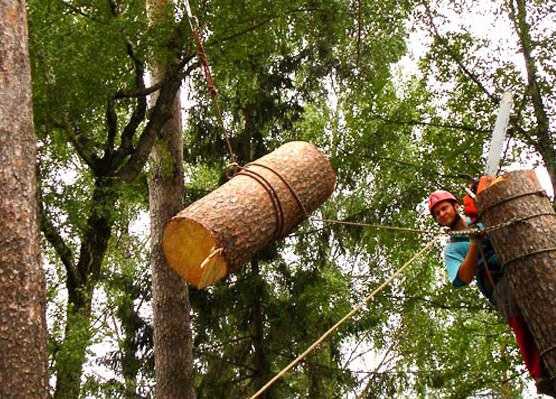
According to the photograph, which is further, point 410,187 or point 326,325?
point 326,325

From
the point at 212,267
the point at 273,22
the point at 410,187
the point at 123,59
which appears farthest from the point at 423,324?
the point at 212,267

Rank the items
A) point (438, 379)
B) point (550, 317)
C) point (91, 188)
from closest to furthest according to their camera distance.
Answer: point (550, 317) < point (91, 188) < point (438, 379)

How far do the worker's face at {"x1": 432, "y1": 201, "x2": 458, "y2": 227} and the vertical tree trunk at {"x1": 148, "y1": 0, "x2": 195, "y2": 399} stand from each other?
4.05 meters

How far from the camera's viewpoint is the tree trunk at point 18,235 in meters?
3.21

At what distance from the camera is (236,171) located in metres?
4.84

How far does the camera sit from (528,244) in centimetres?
373

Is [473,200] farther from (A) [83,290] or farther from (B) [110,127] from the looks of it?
(B) [110,127]

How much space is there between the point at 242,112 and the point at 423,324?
4.94 m

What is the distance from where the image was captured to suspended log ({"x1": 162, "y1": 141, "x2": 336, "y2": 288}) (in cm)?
411

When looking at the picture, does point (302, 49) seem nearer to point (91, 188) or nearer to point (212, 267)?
point (91, 188)

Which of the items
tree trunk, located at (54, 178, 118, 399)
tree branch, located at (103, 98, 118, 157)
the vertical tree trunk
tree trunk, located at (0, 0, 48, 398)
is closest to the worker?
tree trunk, located at (0, 0, 48, 398)

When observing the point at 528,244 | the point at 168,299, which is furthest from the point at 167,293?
the point at 528,244

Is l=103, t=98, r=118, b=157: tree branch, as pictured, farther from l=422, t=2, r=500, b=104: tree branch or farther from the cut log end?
l=422, t=2, r=500, b=104: tree branch

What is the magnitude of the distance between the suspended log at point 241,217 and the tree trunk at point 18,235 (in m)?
0.95
